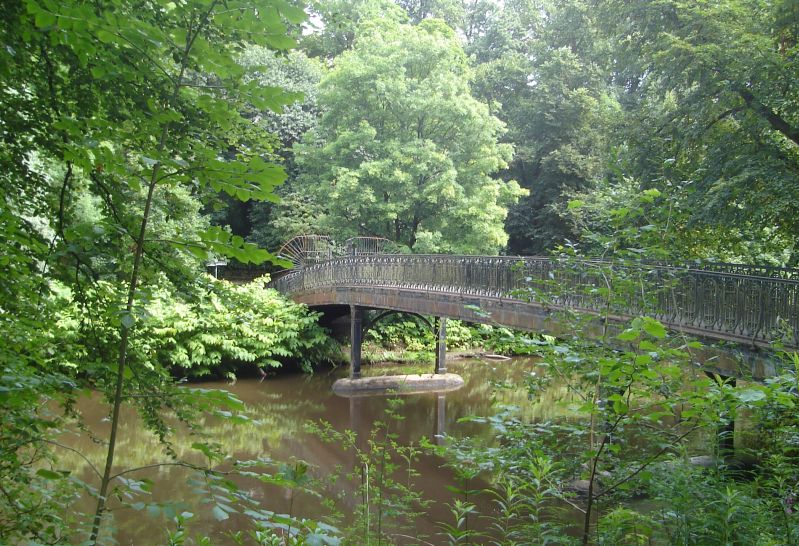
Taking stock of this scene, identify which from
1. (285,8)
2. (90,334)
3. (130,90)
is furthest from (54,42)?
(90,334)

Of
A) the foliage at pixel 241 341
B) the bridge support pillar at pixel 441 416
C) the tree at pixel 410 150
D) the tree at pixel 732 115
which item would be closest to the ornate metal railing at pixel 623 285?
the tree at pixel 732 115

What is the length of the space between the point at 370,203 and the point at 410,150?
2225 millimetres

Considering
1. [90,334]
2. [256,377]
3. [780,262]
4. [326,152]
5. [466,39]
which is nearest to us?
[90,334]

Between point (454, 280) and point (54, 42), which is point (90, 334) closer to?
point (54, 42)

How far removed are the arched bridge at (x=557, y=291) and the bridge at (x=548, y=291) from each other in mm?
13

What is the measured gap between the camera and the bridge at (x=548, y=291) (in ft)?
12.2

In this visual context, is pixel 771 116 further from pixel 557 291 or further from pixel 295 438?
pixel 295 438

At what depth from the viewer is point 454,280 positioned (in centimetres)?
1309

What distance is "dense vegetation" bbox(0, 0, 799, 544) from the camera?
2006 millimetres

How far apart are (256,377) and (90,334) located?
16645 mm

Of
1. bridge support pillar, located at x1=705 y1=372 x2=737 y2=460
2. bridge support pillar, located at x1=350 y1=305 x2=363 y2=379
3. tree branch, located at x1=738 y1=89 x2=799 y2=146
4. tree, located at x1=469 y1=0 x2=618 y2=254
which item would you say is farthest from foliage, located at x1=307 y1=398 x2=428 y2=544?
tree, located at x1=469 y1=0 x2=618 y2=254

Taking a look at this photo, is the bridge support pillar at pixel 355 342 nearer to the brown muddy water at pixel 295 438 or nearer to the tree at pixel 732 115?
the brown muddy water at pixel 295 438

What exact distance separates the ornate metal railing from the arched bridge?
12mm

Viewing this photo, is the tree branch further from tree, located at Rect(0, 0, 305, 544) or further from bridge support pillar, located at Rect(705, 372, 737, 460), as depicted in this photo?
tree, located at Rect(0, 0, 305, 544)
